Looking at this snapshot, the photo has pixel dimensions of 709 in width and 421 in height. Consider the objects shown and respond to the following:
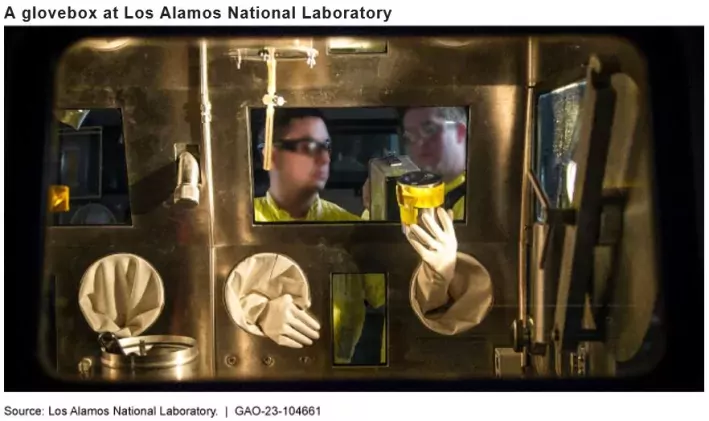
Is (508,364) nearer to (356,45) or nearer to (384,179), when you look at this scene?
(384,179)

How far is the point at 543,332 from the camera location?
151cm

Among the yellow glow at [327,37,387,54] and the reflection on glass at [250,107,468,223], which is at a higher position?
the yellow glow at [327,37,387,54]

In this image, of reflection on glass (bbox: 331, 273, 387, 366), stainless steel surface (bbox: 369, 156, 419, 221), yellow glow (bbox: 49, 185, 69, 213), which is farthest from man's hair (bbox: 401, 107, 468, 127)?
yellow glow (bbox: 49, 185, 69, 213)

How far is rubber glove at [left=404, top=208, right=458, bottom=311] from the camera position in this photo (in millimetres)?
1481

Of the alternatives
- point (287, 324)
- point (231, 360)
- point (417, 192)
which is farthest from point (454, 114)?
point (231, 360)

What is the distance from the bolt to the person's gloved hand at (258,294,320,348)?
0.07m

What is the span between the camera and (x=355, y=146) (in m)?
1.47

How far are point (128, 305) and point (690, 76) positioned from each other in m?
1.10

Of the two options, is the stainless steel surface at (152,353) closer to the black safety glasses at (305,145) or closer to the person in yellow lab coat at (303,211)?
the person in yellow lab coat at (303,211)

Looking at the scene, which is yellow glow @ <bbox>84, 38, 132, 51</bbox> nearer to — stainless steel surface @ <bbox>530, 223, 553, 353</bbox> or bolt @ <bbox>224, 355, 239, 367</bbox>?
bolt @ <bbox>224, 355, 239, 367</bbox>

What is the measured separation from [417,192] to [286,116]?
27 cm

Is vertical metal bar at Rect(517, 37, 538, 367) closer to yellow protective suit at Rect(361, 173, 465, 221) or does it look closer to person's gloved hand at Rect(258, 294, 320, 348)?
yellow protective suit at Rect(361, 173, 465, 221)

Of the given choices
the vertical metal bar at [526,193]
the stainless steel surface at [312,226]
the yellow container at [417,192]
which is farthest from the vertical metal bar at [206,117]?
the vertical metal bar at [526,193]

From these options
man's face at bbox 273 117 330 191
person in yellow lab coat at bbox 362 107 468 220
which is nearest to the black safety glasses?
man's face at bbox 273 117 330 191
